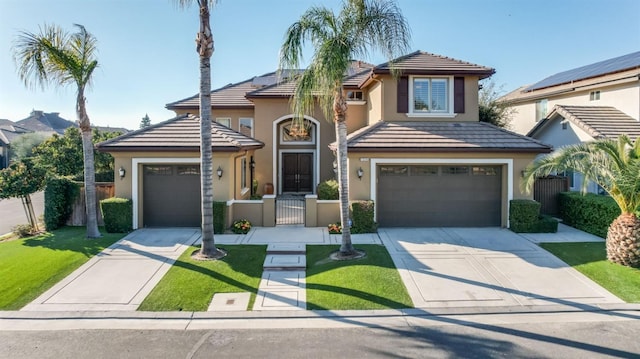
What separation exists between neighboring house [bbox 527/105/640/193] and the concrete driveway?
624cm

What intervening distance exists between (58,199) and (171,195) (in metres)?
3.99

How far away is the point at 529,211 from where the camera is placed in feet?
43.7

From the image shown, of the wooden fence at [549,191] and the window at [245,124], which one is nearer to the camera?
the wooden fence at [549,191]

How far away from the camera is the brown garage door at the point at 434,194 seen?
1412 centimetres

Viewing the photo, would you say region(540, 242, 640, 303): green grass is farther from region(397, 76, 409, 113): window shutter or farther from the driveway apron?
the driveway apron

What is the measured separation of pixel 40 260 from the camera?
34.4 ft

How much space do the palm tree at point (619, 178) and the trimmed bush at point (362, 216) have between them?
18.9 feet

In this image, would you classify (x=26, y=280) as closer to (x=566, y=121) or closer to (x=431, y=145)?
(x=431, y=145)

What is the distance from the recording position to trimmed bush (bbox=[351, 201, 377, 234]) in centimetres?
1330

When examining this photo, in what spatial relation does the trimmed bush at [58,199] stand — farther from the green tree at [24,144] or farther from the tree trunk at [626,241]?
the green tree at [24,144]

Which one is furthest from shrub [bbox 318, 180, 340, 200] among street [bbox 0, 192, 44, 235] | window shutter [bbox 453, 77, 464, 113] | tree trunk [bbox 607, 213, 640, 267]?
street [bbox 0, 192, 44, 235]

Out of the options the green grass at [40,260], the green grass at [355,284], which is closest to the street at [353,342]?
the green grass at [355,284]

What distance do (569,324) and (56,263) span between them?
11898mm

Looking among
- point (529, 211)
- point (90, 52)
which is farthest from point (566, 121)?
point (90, 52)
